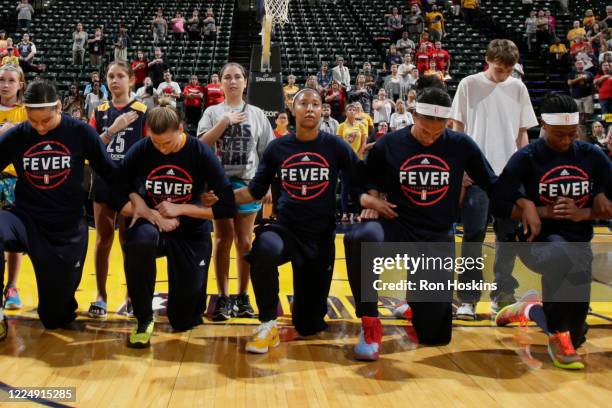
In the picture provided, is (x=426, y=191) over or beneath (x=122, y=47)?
beneath

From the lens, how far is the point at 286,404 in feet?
9.36

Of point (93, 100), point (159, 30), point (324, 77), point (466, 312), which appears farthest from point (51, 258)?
point (159, 30)

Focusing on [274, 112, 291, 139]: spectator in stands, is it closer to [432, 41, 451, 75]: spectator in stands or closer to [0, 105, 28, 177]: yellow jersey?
[0, 105, 28, 177]: yellow jersey

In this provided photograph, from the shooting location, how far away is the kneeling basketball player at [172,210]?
12.2ft

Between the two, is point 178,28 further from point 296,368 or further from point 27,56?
point 296,368

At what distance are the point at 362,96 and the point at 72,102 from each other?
19.4 feet

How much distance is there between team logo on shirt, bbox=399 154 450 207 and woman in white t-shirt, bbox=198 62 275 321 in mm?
971

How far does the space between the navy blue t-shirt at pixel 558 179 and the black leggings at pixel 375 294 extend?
521mm

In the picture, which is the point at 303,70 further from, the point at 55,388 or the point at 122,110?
the point at 55,388

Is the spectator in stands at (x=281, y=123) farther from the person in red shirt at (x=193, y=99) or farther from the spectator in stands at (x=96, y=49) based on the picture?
the spectator in stands at (x=96, y=49)

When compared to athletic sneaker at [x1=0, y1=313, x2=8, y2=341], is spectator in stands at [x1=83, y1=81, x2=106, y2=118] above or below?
above

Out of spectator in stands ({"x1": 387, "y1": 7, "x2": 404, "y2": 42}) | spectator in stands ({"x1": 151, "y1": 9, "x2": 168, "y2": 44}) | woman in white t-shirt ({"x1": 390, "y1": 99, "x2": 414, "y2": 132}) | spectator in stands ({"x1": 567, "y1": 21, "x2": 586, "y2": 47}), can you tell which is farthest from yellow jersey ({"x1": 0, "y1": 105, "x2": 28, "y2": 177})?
spectator in stands ({"x1": 567, "y1": 21, "x2": 586, "y2": 47})

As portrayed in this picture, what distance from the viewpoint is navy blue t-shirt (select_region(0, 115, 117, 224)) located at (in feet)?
12.9

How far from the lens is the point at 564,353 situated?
341 centimetres
